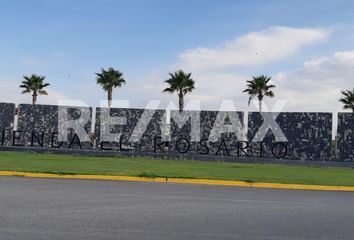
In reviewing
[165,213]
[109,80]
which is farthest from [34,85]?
[165,213]

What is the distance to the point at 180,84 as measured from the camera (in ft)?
175

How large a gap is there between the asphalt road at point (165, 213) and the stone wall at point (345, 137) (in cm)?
1259

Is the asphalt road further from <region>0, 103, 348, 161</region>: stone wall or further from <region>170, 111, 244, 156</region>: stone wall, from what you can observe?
<region>170, 111, 244, 156</region>: stone wall

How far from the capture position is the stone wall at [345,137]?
25.9 meters

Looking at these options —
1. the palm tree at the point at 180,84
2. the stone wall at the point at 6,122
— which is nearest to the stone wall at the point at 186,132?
the stone wall at the point at 6,122

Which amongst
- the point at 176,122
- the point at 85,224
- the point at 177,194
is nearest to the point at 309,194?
the point at 177,194

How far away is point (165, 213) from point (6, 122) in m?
21.4

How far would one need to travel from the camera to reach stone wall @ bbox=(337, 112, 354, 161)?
25891 millimetres

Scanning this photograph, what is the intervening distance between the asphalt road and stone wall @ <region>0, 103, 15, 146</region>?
15462 millimetres

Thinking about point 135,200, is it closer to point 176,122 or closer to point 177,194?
point 177,194

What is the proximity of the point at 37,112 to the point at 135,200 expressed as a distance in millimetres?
19132

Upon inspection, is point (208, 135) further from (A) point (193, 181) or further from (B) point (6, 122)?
(A) point (193, 181)

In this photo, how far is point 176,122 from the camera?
27.6 m

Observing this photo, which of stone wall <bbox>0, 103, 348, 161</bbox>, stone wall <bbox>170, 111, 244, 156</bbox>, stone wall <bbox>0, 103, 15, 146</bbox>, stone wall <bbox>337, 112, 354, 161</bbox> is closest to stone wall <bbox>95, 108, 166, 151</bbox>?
stone wall <bbox>0, 103, 348, 161</bbox>
